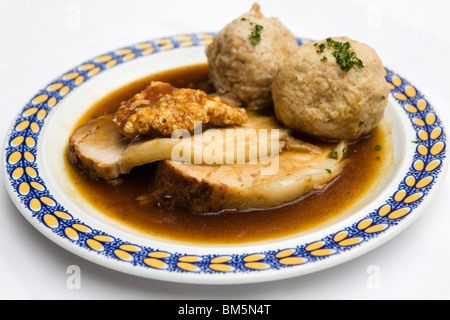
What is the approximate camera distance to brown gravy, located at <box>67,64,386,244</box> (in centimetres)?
367

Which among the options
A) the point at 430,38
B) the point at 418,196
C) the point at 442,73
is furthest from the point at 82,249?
the point at 430,38

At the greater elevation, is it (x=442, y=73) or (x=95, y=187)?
(x=442, y=73)

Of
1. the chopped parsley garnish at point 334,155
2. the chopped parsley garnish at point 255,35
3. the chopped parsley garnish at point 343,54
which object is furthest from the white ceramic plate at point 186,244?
the chopped parsley garnish at point 255,35

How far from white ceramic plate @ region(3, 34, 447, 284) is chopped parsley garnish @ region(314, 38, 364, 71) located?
810 millimetres

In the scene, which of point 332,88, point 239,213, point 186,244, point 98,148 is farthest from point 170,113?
point 332,88

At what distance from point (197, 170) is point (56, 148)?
4.54ft

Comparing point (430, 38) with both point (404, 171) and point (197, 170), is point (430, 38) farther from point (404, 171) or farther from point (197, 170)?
point (197, 170)

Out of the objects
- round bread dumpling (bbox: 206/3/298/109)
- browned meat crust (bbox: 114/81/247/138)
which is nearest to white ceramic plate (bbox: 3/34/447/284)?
browned meat crust (bbox: 114/81/247/138)

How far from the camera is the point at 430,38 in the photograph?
6.49 meters

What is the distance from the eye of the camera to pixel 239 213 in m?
3.87

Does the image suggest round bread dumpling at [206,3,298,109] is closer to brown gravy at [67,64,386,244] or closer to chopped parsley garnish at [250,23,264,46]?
chopped parsley garnish at [250,23,264,46]

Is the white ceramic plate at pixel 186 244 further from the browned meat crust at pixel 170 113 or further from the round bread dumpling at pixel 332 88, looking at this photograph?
the browned meat crust at pixel 170 113

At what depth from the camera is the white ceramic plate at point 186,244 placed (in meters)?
3.11

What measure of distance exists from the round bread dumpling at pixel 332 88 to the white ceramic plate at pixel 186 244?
492 millimetres
